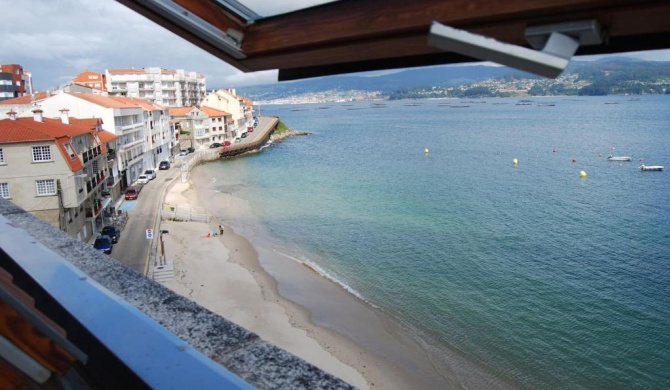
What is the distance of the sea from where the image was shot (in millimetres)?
13773

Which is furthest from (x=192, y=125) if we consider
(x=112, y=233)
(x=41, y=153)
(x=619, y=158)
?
(x=619, y=158)

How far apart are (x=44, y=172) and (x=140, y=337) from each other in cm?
1841

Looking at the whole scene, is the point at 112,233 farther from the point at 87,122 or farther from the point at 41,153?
the point at 87,122

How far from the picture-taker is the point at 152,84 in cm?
6650

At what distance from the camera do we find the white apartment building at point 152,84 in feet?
213

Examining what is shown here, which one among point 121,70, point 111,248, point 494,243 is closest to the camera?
point 111,248

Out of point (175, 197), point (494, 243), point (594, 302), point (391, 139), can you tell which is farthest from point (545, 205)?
point (391, 139)

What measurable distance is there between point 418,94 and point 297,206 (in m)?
168

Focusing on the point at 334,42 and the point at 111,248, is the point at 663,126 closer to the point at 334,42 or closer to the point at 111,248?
the point at 111,248

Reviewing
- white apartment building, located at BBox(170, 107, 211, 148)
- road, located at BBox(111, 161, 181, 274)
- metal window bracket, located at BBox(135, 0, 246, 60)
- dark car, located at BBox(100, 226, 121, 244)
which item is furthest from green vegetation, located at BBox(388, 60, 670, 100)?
metal window bracket, located at BBox(135, 0, 246, 60)

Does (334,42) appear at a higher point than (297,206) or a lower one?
higher

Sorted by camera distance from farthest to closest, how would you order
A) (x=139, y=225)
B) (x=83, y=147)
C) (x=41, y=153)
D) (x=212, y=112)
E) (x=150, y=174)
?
(x=212, y=112) < (x=150, y=174) < (x=139, y=225) < (x=83, y=147) < (x=41, y=153)

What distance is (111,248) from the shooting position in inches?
727

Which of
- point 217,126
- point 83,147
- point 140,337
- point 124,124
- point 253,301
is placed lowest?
point 253,301
